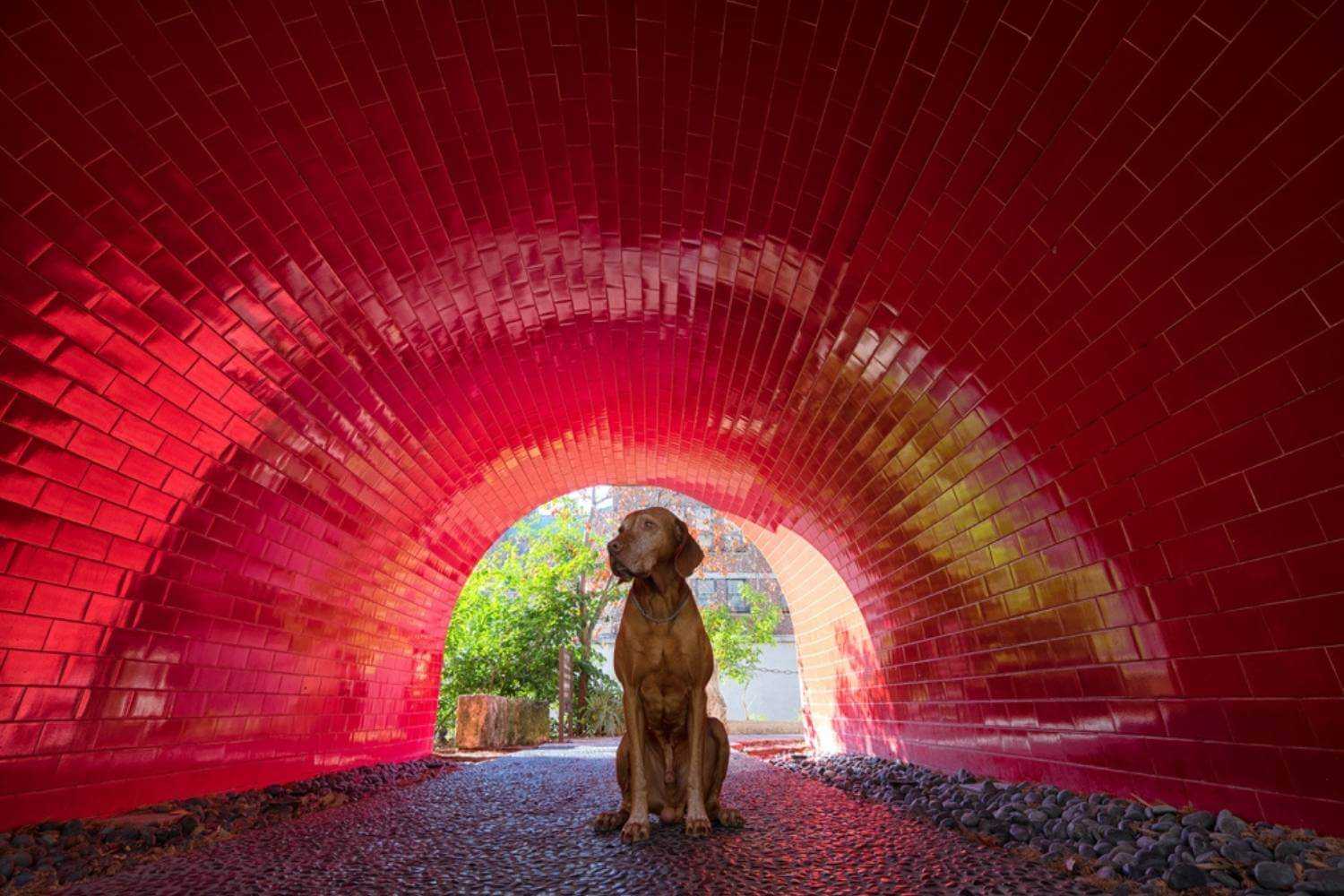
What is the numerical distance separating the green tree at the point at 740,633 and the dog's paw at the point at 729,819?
1660 cm

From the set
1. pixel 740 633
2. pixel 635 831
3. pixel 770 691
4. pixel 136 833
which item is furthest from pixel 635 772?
pixel 770 691

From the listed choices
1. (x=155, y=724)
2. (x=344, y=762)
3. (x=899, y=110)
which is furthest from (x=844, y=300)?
(x=344, y=762)

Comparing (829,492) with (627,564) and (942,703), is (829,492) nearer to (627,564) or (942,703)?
(942,703)

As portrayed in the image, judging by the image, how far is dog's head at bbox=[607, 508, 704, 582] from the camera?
9.86 feet

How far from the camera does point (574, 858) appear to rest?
8.55 ft

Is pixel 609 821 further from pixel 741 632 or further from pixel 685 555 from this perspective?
pixel 741 632

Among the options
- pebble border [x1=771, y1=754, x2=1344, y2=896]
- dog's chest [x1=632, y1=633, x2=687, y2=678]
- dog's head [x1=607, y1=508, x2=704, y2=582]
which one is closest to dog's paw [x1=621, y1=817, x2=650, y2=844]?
dog's chest [x1=632, y1=633, x2=687, y2=678]

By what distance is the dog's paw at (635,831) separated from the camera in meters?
2.88

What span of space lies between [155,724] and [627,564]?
259 centimetres

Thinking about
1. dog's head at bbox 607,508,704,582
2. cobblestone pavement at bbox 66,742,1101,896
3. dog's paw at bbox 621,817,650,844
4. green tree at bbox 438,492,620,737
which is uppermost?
green tree at bbox 438,492,620,737

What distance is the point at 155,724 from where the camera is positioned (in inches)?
127

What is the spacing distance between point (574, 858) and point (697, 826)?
68cm

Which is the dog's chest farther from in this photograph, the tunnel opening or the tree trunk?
the tree trunk

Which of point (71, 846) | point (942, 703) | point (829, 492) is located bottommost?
point (71, 846)
